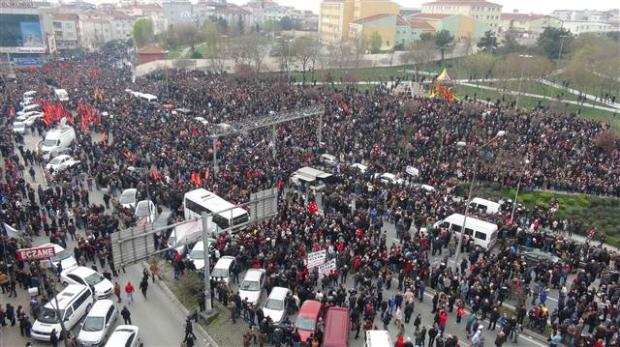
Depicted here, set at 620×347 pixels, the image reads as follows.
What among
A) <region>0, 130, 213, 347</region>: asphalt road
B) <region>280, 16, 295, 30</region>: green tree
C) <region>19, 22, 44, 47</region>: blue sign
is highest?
<region>280, 16, 295, 30</region>: green tree

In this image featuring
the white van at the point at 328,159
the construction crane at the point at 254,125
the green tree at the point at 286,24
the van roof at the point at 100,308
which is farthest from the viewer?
the green tree at the point at 286,24

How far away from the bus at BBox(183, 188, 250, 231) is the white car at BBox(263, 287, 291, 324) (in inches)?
175

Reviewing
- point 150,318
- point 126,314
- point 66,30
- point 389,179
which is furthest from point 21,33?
point 126,314

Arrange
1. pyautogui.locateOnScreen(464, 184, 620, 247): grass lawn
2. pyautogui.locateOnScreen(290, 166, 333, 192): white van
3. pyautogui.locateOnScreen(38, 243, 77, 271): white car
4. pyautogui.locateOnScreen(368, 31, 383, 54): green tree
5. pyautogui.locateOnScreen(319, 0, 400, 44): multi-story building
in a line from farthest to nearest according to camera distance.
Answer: pyautogui.locateOnScreen(319, 0, 400, 44): multi-story building < pyautogui.locateOnScreen(368, 31, 383, 54): green tree < pyautogui.locateOnScreen(290, 166, 333, 192): white van < pyautogui.locateOnScreen(464, 184, 620, 247): grass lawn < pyautogui.locateOnScreen(38, 243, 77, 271): white car

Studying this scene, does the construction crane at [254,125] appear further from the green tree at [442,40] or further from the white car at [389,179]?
the green tree at [442,40]

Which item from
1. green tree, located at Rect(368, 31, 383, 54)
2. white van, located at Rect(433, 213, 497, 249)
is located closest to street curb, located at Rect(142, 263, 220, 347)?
white van, located at Rect(433, 213, 497, 249)

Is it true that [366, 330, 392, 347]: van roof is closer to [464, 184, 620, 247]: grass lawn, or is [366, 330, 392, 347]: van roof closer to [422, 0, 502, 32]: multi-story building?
[464, 184, 620, 247]: grass lawn

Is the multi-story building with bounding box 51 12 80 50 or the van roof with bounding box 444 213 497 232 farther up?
the multi-story building with bounding box 51 12 80 50

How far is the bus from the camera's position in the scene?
2059cm

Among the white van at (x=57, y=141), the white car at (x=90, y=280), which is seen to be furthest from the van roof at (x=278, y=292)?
the white van at (x=57, y=141)

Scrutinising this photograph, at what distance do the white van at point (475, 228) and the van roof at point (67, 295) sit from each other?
15.2 m

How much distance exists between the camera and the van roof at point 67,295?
15133 millimetres

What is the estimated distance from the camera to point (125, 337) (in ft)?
45.6

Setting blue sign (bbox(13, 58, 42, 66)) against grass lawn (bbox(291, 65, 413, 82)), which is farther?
blue sign (bbox(13, 58, 42, 66))
